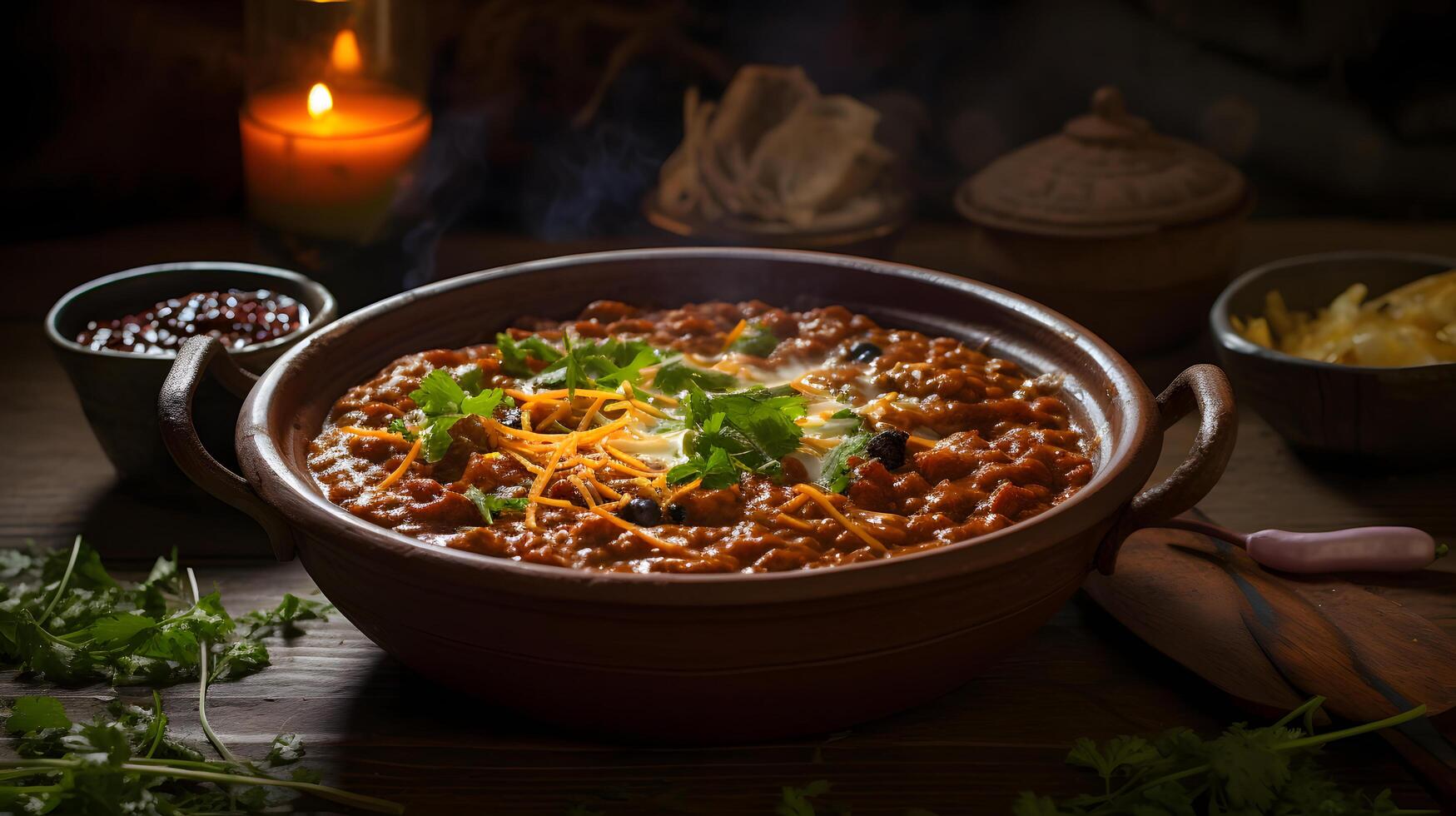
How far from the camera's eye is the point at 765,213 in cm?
480

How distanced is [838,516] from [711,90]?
3885mm

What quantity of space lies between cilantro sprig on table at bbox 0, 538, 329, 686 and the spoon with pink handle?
6.77 feet

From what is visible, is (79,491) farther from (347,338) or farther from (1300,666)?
(1300,666)

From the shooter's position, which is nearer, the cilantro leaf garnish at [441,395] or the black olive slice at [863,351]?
the cilantro leaf garnish at [441,395]

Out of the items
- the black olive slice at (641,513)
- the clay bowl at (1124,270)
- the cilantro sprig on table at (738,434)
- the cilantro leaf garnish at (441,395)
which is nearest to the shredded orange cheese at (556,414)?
the cilantro leaf garnish at (441,395)

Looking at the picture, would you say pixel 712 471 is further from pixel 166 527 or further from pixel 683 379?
Result: pixel 166 527

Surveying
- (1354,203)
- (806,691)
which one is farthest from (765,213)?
(1354,203)

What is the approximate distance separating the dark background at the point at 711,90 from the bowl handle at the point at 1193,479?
141 inches

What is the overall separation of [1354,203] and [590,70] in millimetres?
3597

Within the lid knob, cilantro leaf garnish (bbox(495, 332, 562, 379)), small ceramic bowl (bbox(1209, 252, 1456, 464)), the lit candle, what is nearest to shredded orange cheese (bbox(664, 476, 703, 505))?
cilantro leaf garnish (bbox(495, 332, 562, 379))

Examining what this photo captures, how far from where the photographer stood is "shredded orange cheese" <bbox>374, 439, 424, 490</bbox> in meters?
2.73

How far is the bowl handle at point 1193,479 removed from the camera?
8.29 feet

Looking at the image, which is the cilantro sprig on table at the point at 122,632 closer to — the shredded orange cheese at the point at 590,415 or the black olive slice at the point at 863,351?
the shredded orange cheese at the point at 590,415

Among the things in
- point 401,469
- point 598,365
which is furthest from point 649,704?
point 598,365
